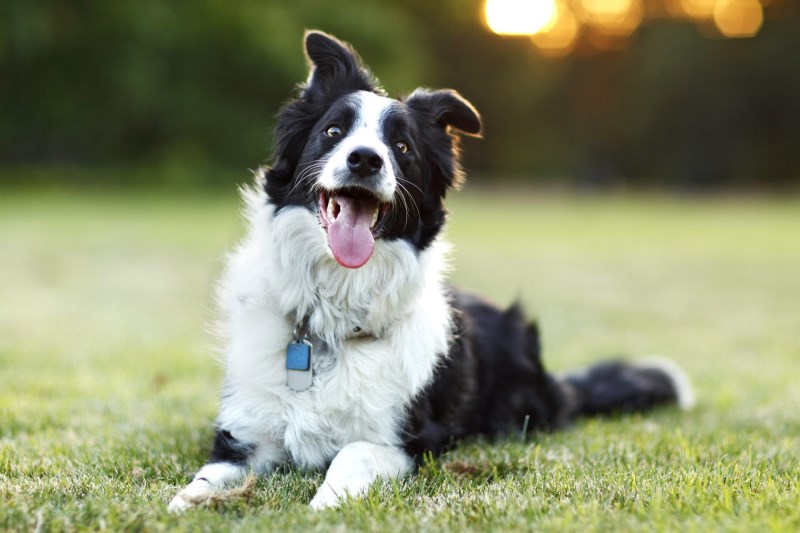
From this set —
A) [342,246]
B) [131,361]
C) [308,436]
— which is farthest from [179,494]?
[131,361]

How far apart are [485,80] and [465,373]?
4758 centimetres

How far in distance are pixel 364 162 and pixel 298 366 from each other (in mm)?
978

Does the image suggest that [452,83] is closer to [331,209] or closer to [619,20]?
[619,20]

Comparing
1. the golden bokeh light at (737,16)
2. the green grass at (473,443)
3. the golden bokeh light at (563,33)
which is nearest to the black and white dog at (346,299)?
the green grass at (473,443)

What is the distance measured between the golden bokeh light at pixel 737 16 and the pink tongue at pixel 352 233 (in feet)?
171

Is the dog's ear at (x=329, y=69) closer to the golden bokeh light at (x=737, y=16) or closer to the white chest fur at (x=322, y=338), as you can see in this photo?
the white chest fur at (x=322, y=338)

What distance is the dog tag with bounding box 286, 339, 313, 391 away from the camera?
12.7 ft

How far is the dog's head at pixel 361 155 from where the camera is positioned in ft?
12.7

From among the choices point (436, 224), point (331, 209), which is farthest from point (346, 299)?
point (436, 224)

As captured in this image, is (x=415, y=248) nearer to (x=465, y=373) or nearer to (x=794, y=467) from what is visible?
(x=465, y=373)

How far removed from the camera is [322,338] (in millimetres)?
4000

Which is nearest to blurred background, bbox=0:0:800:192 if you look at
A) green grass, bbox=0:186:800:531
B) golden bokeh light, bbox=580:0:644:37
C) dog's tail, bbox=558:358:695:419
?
golden bokeh light, bbox=580:0:644:37

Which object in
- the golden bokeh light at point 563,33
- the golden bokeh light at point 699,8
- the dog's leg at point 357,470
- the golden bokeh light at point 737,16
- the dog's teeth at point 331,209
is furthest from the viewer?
the golden bokeh light at point 563,33

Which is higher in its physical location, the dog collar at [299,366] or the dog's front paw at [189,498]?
the dog collar at [299,366]
